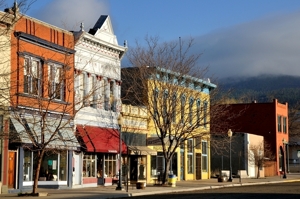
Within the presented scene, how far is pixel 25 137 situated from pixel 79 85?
7.98 metres

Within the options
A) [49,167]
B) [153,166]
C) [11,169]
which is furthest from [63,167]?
[153,166]

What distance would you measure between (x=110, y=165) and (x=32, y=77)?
40.4 feet

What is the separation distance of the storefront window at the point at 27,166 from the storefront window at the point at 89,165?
5710 millimetres

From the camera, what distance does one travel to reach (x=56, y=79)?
37219 millimetres

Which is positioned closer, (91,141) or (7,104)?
(7,104)

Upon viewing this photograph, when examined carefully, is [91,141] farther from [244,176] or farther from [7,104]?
[244,176]

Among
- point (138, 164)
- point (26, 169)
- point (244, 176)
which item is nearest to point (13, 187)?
point (26, 169)

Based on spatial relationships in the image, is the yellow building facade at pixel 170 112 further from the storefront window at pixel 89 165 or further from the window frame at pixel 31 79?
the window frame at pixel 31 79

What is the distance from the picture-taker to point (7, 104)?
3231 cm

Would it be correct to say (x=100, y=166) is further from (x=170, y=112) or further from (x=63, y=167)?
(x=170, y=112)

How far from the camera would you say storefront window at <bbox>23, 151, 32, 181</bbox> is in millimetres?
34750

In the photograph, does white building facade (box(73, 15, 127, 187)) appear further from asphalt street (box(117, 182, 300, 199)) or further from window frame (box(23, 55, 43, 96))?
asphalt street (box(117, 182, 300, 199))

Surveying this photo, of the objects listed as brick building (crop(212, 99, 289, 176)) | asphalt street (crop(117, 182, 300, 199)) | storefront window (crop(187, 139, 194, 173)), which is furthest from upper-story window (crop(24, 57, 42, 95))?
brick building (crop(212, 99, 289, 176))

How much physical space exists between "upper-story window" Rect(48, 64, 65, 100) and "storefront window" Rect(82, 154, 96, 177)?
5.01 meters
